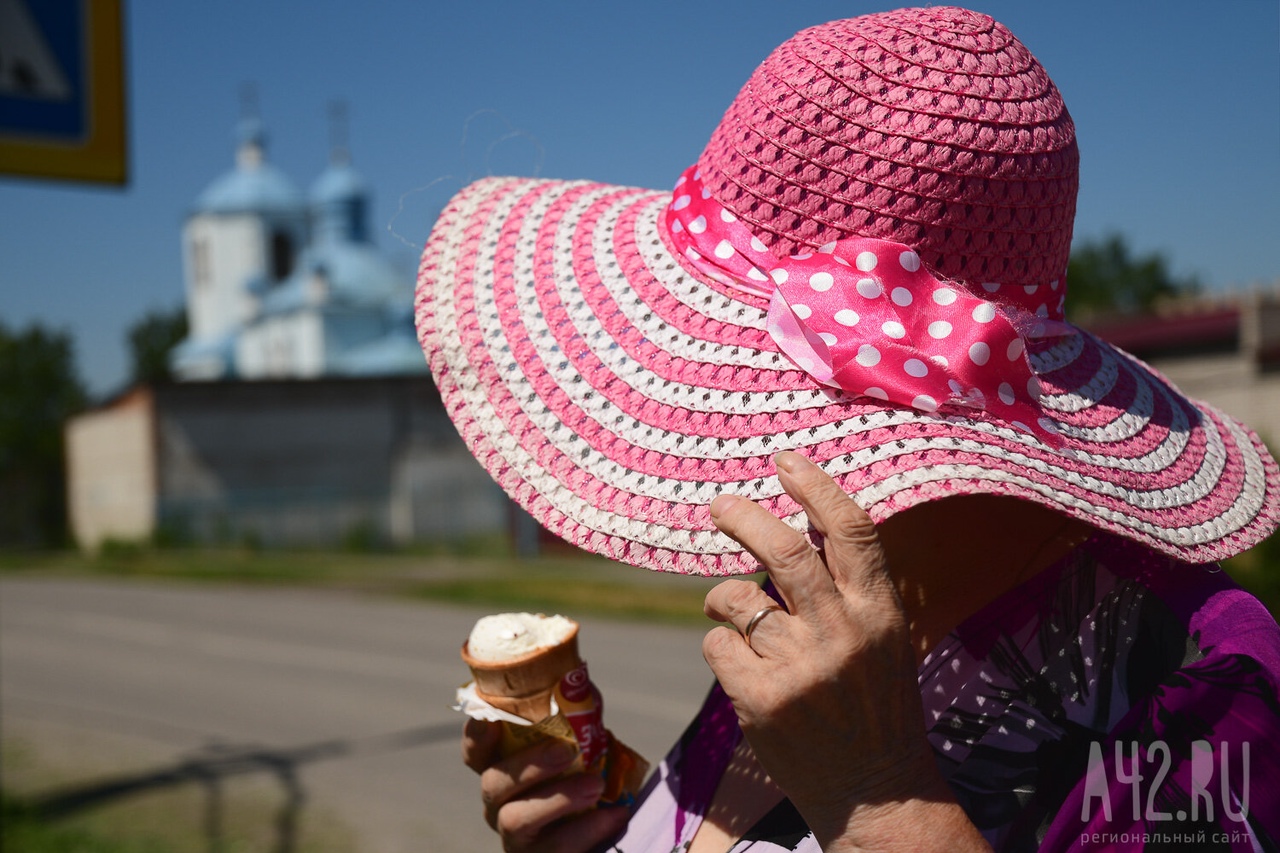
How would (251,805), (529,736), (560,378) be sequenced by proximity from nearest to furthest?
1. (560,378)
2. (529,736)
3. (251,805)

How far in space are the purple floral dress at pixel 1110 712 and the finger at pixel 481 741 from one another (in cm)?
42

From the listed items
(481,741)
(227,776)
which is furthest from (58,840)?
(481,741)

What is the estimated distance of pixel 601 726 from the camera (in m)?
1.63

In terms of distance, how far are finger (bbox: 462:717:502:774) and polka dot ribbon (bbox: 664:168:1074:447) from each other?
2.44 feet

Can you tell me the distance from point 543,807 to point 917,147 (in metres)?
1.00

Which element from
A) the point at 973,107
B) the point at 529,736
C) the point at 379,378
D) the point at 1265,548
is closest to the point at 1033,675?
the point at 973,107

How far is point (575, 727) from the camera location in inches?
Answer: 62.1

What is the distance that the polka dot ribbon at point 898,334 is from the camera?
3.70 feet

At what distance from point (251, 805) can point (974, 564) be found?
6.43 meters

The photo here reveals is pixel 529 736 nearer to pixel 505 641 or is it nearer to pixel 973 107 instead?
pixel 505 641

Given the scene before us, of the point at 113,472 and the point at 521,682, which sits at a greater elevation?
the point at 521,682

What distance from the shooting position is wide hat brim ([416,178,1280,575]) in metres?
1.09

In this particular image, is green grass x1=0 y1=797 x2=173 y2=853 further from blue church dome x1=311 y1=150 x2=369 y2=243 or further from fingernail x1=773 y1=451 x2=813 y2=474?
blue church dome x1=311 y1=150 x2=369 y2=243

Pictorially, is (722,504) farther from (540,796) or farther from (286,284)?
(286,284)
